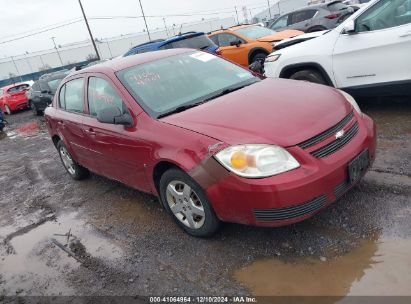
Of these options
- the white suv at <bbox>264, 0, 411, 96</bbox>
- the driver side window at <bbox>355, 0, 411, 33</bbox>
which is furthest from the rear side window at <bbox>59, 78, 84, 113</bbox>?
the driver side window at <bbox>355, 0, 411, 33</bbox>

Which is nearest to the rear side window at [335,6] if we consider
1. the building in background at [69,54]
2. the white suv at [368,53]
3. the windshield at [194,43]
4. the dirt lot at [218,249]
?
the windshield at [194,43]

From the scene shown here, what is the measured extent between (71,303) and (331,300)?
2.02 metres

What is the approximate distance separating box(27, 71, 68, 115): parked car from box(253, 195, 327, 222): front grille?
1273 cm

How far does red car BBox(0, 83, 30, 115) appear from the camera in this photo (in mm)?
18297

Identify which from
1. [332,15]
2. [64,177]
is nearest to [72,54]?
[332,15]

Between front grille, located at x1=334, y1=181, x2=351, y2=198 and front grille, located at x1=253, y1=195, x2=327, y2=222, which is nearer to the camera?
front grille, located at x1=253, y1=195, x2=327, y2=222

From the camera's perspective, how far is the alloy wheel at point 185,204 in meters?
3.44

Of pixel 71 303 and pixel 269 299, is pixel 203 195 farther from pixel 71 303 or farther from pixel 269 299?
pixel 71 303

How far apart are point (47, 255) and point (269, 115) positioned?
2709 mm

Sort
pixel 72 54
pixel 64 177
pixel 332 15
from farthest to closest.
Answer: pixel 72 54
pixel 332 15
pixel 64 177

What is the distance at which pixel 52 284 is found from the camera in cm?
352

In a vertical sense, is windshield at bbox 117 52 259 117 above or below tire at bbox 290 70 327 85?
above

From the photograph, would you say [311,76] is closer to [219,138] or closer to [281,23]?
[219,138]

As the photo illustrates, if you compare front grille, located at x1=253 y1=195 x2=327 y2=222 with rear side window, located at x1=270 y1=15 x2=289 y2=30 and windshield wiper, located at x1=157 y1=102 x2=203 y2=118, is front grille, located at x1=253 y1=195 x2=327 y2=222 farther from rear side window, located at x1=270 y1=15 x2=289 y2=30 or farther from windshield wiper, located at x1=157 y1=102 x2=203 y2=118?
rear side window, located at x1=270 y1=15 x2=289 y2=30
